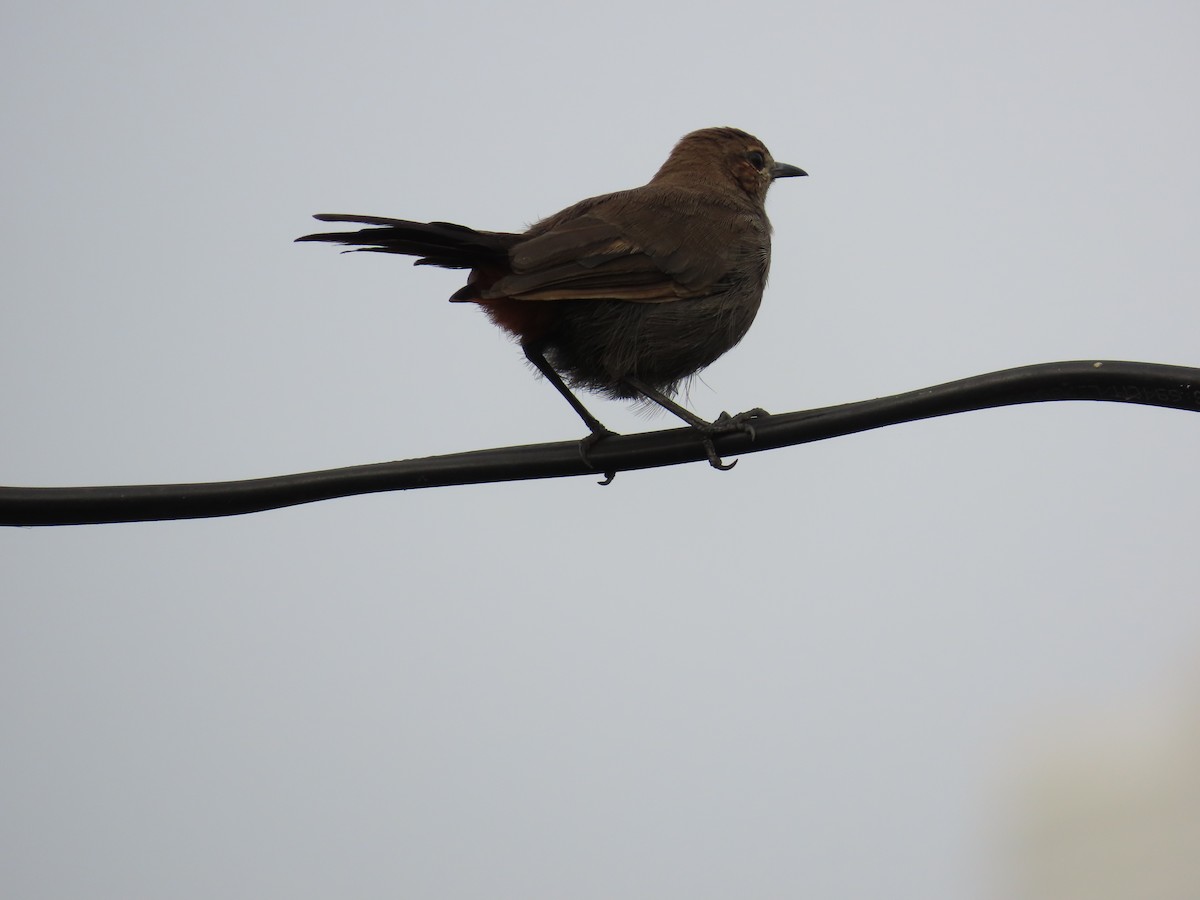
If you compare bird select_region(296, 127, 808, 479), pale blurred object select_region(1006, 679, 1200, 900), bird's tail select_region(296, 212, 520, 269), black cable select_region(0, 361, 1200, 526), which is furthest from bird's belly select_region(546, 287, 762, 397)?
pale blurred object select_region(1006, 679, 1200, 900)

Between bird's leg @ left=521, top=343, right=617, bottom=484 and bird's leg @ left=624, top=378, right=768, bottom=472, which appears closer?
bird's leg @ left=624, top=378, right=768, bottom=472

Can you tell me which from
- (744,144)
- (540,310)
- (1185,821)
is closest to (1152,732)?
(1185,821)

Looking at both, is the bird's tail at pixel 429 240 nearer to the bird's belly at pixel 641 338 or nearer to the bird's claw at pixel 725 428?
the bird's belly at pixel 641 338

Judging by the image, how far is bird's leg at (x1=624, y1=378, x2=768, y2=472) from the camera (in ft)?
12.6

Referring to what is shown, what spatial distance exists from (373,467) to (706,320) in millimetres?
2060

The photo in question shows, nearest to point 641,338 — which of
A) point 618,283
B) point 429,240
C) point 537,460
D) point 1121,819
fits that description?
point 618,283

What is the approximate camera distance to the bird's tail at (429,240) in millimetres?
3957

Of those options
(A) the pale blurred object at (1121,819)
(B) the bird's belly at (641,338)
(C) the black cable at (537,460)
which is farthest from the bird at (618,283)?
(A) the pale blurred object at (1121,819)

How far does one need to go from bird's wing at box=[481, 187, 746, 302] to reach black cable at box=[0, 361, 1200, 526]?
1116mm

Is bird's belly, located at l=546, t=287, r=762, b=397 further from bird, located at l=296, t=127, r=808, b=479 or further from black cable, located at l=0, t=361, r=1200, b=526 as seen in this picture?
black cable, located at l=0, t=361, r=1200, b=526

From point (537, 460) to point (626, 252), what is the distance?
157cm

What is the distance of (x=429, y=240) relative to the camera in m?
4.30

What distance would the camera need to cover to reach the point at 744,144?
6.64m

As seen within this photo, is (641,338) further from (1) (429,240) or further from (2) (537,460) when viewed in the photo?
A: (2) (537,460)
